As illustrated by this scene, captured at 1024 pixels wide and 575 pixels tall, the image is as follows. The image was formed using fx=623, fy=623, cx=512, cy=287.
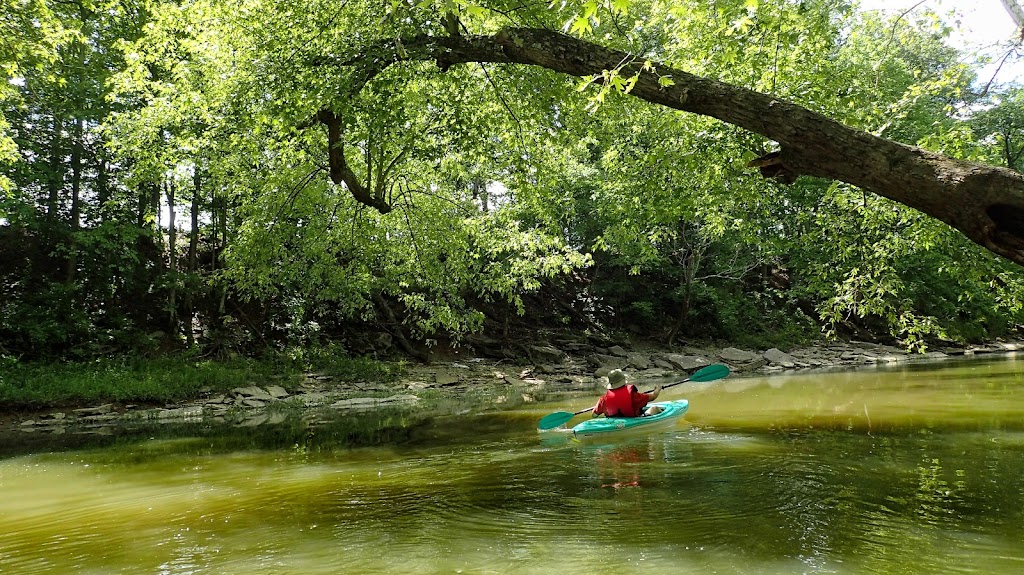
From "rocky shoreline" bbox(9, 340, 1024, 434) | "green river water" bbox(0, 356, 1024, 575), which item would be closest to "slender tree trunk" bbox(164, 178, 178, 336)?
"rocky shoreline" bbox(9, 340, 1024, 434)

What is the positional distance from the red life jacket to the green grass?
9.05 meters

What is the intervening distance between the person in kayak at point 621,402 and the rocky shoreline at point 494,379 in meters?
4.27

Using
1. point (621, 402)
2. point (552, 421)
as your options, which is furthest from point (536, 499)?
point (621, 402)

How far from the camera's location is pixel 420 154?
9.79m

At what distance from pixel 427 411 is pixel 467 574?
30.1ft

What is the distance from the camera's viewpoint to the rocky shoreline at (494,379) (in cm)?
1242

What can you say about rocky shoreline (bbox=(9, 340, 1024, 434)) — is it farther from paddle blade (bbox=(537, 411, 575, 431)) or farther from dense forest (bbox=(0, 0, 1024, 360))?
paddle blade (bbox=(537, 411, 575, 431))

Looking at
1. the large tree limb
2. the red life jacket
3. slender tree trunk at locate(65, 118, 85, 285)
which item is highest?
slender tree trunk at locate(65, 118, 85, 285)

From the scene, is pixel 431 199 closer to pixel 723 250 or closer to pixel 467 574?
pixel 467 574

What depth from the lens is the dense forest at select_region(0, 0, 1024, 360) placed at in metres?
6.13

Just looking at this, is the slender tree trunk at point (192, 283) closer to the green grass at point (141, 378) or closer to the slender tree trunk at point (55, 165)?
the green grass at point (141, 378)

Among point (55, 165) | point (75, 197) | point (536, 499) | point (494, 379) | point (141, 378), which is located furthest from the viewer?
point (494, 379)

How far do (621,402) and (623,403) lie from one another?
3 centimetres

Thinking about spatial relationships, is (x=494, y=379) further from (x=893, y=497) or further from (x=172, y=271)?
(x=893, y=497)
